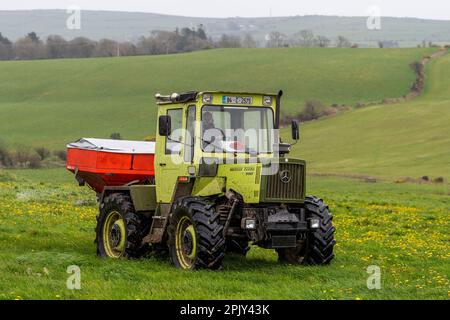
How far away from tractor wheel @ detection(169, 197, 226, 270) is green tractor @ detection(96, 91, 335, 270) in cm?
2

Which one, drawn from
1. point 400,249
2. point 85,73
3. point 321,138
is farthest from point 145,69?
point 400,249

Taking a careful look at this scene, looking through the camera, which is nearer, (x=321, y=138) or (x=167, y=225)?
(x=167, y=225)

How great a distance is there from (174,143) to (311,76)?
3248 inches

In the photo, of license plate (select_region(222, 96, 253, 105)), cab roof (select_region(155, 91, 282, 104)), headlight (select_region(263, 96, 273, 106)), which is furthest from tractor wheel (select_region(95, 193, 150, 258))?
headlight (select_region(263, 96, 273, 106))

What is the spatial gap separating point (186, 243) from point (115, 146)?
4.46 metres

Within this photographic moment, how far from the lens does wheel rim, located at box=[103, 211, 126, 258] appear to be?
1622cm

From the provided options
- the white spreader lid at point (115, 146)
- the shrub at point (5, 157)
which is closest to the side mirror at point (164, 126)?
the white spreader lid at point (115, 146)

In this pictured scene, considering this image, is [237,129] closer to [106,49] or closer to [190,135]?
[190,135]

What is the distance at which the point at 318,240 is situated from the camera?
48.6 ft

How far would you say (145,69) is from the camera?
3927 inches

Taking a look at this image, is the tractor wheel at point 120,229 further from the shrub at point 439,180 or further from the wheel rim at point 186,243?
the shrub at point 439,180

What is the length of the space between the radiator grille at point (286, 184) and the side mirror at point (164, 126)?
6.54ft

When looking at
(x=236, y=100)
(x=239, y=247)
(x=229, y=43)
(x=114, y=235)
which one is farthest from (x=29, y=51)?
(x=236, y=100)
